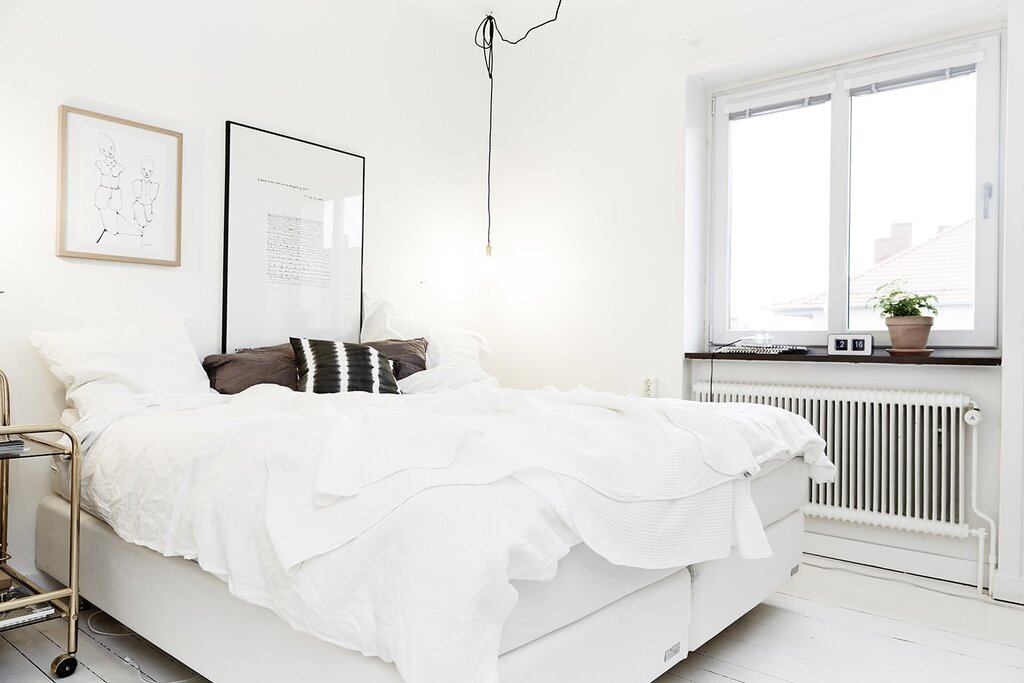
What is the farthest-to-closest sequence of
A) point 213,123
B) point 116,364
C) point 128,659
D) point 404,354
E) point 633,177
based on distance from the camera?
point 633,177, point 404,354, point 213,123, point 116,364, point 128,659

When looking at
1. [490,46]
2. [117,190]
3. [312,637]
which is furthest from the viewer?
[490,46]

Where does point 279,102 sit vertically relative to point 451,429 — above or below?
above

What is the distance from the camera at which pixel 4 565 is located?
2.09 metres

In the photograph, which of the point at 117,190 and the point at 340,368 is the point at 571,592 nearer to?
the point at 340,368

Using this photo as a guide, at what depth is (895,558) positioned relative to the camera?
2883 millimetres

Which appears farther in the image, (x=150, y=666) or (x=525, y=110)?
(x=525, y=110)

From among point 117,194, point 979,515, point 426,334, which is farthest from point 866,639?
point 117,194

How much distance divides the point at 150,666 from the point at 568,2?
338 centimetres

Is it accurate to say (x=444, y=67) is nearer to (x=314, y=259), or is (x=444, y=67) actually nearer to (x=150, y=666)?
(x=314, y=259)

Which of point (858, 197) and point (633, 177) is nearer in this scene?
point (858, 197)

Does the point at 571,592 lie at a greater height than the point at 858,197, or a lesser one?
lesser

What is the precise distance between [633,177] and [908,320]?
1438mm

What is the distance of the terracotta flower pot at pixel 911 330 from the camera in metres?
2.83

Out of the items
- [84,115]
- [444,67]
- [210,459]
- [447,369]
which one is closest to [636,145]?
[444,67]
